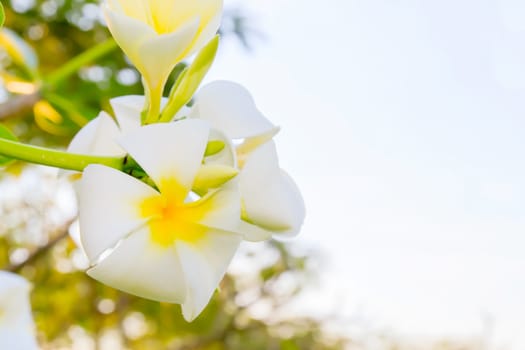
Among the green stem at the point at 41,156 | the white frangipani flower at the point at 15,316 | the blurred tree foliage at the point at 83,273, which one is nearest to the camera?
the green stem at the point at 41,156

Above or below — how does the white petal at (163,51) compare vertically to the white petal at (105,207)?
above

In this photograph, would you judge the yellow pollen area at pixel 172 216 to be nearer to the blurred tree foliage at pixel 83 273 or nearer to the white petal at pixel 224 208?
the white petal at pixel 224 208

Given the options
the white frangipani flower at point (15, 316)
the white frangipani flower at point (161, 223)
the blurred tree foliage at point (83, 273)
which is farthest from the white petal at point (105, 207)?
the blurred tree foliage at point (83, 273)

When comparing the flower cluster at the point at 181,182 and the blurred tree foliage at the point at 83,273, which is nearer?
the flower cluster at the point at 181,182

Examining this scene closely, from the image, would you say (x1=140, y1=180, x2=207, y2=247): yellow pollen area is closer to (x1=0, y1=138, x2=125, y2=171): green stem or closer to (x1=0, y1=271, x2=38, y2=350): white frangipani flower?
(x1=0, y1=138, x2=125, y2=171): green stem

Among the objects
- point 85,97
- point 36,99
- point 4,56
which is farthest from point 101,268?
point 4,56

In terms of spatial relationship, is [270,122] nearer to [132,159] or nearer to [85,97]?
[132,159]

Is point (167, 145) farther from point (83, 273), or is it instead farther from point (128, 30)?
point (83, 273)
